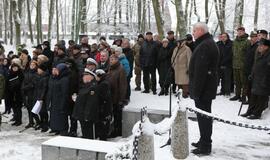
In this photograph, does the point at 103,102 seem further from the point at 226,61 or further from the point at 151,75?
the point at 226,61

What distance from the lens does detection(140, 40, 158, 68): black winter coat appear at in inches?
467

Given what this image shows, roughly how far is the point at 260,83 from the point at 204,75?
129 inches

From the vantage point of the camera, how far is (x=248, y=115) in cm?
916

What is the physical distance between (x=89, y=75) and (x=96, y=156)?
98.4 inches

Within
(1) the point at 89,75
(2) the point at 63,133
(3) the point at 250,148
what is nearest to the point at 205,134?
(3) the point at 250,148

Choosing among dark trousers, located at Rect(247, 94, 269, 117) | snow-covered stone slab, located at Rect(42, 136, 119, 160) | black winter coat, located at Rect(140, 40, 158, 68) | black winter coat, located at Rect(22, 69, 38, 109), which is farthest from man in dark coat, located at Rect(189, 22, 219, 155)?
black winter coat, located at Rect(140, 40, 158, 68)

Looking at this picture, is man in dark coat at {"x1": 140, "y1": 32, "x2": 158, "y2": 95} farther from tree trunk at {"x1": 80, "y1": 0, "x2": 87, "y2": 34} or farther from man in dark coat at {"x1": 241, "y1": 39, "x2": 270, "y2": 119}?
tree trunk at {"x1": 80, "y1": 0, "x2": 87, "y2": 34}

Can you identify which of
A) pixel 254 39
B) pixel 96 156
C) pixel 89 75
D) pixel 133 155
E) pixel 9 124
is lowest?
pixel 9 124

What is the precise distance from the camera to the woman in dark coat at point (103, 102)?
26.0 feet

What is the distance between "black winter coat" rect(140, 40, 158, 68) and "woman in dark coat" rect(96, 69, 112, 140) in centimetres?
376

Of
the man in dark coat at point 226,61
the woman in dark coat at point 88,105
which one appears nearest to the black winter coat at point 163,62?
the man in dark coat at point 226,61

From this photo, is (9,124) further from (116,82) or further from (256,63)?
(256,63)

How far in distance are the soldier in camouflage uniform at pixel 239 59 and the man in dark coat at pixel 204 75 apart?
179 inches

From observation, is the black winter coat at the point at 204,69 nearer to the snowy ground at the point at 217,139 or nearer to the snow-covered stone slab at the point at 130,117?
the snowy ground at the point at 217,139
